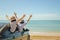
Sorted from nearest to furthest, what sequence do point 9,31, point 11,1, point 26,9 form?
point 9,31 → point 11,1 → point 26,9

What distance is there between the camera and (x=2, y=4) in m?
9.76

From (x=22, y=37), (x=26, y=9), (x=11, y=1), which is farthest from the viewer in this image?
(x=26, y=9)

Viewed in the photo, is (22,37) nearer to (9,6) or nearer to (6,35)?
(6,35)

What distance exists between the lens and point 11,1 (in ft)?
31.9

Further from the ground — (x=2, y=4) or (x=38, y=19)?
(x=2, y=4)

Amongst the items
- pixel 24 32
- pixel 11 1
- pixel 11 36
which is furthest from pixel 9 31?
pixel 11 1

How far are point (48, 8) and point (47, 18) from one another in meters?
0.79

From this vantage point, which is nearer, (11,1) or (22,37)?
(22,37)

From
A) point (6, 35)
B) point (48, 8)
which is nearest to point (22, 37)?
point (6, 35)

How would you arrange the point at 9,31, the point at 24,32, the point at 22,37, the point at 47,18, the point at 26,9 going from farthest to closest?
the point at 47,18
the point at 26,9
the point at 24,32
the point at 22,37
the point at 9,31

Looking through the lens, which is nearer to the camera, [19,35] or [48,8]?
[19,35]

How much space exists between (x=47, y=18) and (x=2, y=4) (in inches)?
130

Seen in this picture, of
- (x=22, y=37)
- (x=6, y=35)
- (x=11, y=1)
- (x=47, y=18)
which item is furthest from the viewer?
(x=47, y=18)

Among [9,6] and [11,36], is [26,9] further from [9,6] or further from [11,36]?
[11,36]
